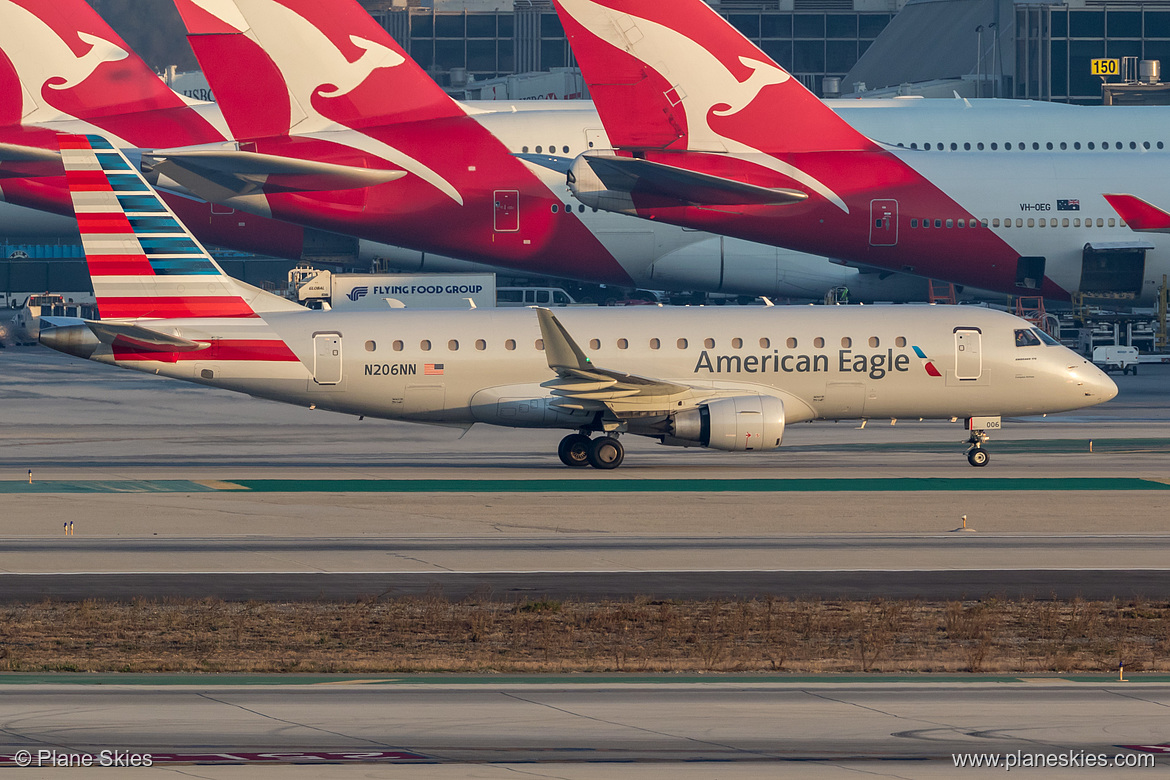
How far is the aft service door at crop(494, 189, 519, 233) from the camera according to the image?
6259 cm

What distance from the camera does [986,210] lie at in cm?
5903

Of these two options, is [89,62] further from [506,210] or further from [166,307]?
[166,307]

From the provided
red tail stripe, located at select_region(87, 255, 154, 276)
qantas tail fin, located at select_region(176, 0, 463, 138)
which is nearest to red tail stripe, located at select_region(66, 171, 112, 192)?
red tail stripe, located at select_region(87, 255, 154, 276)

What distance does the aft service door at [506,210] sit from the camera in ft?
205

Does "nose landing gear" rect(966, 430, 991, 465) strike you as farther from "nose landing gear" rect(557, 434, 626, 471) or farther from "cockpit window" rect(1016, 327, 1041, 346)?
"nose landing gear" rect(557, 434, 626, 471)

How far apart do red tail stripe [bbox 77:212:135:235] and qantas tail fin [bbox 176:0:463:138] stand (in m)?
23.9

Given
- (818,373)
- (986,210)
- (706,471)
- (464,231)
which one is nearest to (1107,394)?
(818,373)

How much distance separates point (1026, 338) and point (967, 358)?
1.74 metres

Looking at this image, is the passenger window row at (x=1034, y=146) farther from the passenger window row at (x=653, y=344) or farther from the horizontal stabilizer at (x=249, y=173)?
the passenger window row at (x=653, y=344)

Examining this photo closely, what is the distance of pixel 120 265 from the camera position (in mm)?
36812

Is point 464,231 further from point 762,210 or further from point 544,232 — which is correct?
point 762,210

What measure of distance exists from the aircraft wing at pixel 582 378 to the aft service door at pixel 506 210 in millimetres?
27089

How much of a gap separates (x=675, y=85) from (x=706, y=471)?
2444 cm

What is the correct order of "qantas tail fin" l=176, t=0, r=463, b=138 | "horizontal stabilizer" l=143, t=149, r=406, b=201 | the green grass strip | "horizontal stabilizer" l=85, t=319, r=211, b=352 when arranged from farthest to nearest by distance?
"horizontal stabilizer" l=143, t=149, r=406, b=201 < "qantas tail fin" l=176, t=0, r=463, b=138 < "horizontal stabilizer" l=85, t=319, r=211, b=352 < the green grass strip
